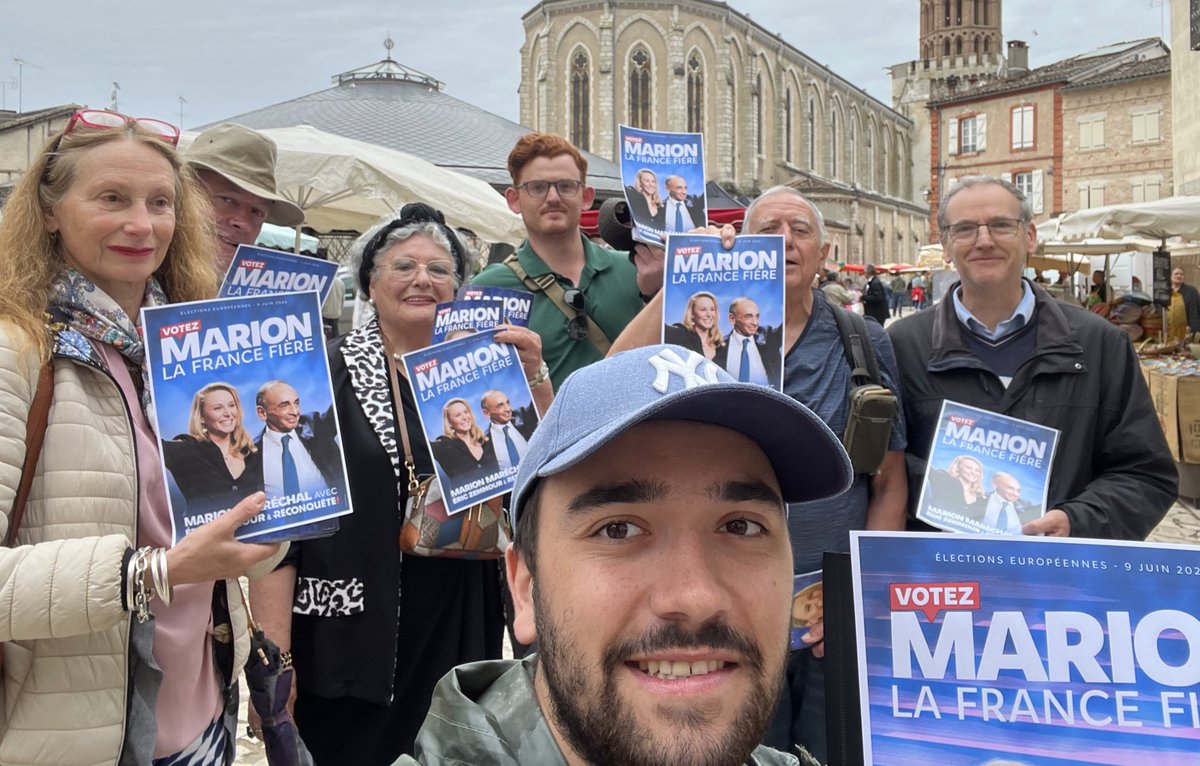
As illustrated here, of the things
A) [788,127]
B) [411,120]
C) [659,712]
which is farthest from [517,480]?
[788,127]

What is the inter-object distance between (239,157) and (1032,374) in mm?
2603

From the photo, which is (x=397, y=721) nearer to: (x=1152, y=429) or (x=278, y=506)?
(x=278, y=506)

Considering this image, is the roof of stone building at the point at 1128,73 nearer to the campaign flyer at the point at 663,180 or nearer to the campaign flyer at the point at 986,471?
the campaign flyer at the point at 663,180

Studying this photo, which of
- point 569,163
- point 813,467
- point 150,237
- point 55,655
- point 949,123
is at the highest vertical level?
point 949,123

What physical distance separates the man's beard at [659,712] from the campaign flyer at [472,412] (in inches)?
53.5

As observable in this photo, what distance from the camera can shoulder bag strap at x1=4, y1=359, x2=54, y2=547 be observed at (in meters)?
1.70

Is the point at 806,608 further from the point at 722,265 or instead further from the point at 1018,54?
the point at 1018,54

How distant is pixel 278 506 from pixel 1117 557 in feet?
4.95

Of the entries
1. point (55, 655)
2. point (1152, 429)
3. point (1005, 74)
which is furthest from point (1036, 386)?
point (1005, 74)

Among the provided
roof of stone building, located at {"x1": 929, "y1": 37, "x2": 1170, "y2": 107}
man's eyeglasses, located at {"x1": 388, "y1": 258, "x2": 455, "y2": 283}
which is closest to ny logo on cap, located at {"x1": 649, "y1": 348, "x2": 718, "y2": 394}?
man's eyeglasses, located at {"x1": 388, "y1": 258, "x2": 455, "y2": 283}

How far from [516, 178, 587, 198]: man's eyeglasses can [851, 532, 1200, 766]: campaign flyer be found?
7.24 ft

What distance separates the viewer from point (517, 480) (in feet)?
4.03

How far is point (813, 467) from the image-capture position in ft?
3.94

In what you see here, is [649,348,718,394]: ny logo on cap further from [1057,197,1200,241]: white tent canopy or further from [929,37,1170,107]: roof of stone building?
[929,37,1170,107]: roof of stone building
